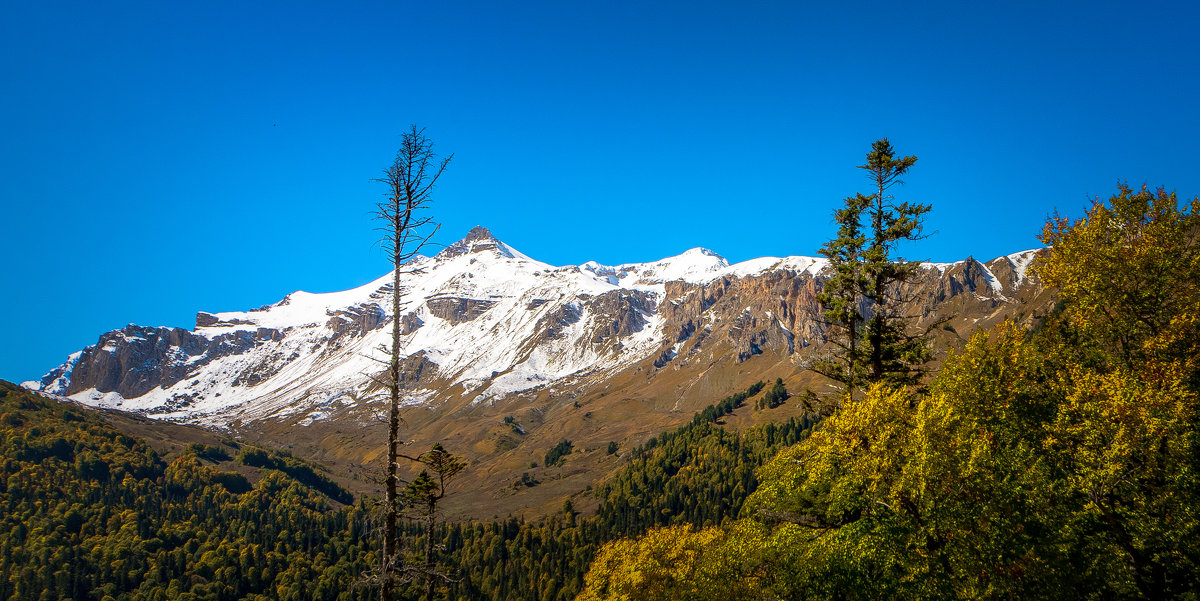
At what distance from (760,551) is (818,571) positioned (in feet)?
13.6

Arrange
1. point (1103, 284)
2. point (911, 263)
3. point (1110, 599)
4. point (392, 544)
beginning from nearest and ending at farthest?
point (392, 544) < point (1110, 599) < point (1103, 284) < point (911, 263)

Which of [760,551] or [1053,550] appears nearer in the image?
[1053,550]

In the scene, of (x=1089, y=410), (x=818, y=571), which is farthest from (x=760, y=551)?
(x=1089, y=410)

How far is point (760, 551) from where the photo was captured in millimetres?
28969

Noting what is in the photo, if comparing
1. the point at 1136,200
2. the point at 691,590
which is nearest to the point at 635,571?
the point at 691,590

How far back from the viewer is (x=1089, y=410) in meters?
23.0

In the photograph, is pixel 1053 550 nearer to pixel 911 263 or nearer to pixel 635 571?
pixel 911 263

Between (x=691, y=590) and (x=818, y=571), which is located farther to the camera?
(x=691, y=590)

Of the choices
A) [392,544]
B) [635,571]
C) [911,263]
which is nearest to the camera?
[392,544]

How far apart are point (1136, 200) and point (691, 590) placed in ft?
91.9

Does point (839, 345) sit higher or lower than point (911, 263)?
lower

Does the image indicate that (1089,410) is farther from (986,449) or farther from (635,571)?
(635,571)

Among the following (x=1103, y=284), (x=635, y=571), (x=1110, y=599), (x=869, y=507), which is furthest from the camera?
(x=635, y=571)

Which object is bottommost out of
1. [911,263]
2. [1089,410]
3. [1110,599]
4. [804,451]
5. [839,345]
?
[1110,599]
